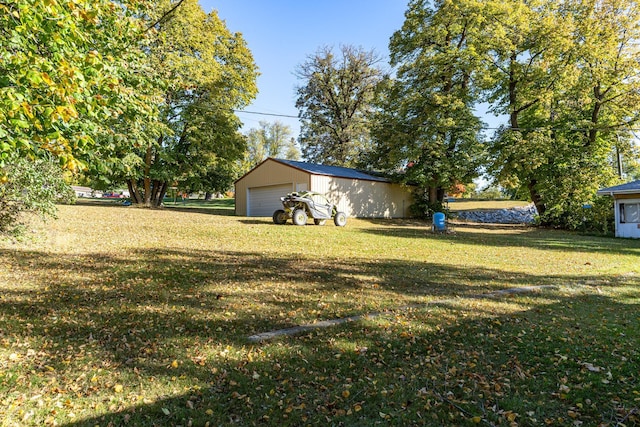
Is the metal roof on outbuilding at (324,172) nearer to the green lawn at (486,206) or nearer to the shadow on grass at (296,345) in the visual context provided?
the green lawn at (486,206)

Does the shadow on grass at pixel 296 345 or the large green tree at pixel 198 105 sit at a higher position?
the large green tree at pixel 198 105

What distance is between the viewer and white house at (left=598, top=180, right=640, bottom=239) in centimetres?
1706

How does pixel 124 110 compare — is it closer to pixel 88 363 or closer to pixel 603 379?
pixel 88 363

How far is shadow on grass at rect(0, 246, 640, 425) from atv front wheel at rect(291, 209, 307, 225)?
8.12m

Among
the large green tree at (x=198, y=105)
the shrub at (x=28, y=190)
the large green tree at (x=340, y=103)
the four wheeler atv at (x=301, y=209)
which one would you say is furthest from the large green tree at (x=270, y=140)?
the shrub at (x=28, y=190)

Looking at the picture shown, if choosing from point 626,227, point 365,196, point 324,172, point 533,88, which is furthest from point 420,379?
point 533,88

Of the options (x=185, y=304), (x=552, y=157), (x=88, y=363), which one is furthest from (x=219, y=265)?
(x=552, y=157)

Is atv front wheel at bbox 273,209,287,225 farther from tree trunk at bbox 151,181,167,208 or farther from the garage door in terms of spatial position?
tree trunk at bbox 151,181,167,208

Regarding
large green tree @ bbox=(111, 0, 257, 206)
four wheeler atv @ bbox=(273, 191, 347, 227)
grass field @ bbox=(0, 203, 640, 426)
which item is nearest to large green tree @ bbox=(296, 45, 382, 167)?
large green tree @ bbox=(111, 0, 257, 206)

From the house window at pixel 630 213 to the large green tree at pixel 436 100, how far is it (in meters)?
7.28

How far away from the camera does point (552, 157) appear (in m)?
20.8

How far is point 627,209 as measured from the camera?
17.5 meters

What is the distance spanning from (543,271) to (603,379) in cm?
565

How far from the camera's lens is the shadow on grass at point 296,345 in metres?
2.92
